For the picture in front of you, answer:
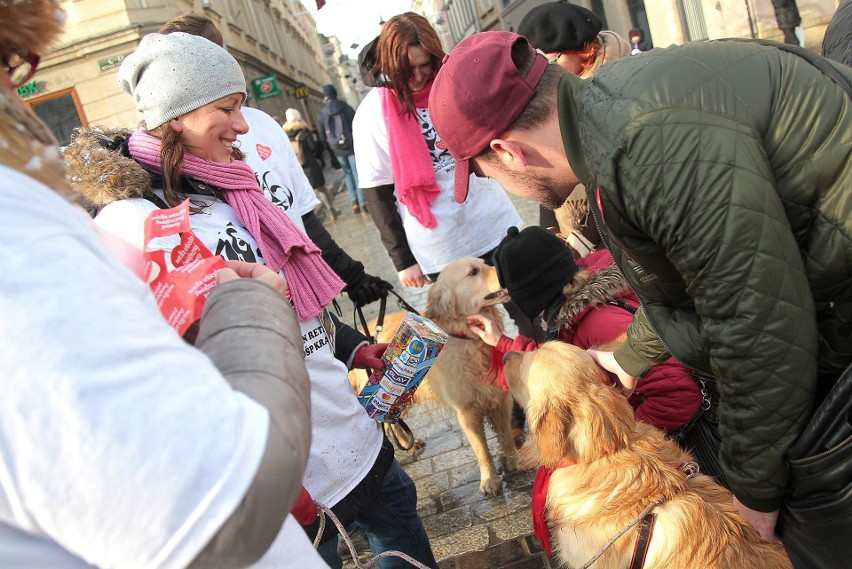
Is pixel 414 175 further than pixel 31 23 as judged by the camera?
Yes

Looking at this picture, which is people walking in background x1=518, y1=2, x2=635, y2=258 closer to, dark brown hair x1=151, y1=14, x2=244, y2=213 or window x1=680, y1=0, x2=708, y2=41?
dark brown hair x1=151, y1=14, x2=244, y2=213

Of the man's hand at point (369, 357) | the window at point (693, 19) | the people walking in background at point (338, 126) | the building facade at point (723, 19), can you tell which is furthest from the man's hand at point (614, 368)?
the people walking in background at point (338, 126)

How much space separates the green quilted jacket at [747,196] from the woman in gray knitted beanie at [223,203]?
4.11ft

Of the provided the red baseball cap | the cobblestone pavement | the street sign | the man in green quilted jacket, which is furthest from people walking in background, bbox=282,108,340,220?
the man in green quilted jacket

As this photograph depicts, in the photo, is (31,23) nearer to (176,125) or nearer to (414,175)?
(176,125)

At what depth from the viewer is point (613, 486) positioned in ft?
8.32

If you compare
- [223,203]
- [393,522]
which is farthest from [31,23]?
[393,522]

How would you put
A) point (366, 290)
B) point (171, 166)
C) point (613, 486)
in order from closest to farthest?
1. point (171, 166)
2. point (613, 486)
3. point (366, 290)

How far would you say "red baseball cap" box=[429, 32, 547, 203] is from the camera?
6.59 feet

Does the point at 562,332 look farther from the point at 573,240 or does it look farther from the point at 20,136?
the point at 20,136

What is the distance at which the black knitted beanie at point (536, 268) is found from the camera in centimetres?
346

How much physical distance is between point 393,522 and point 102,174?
1.66 m

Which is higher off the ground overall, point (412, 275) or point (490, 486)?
point (412, 275)

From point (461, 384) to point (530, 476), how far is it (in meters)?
0.72
